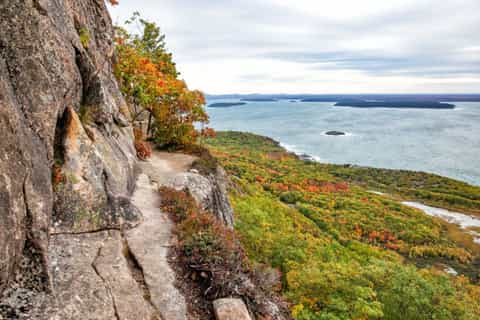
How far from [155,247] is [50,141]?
3.73 meters

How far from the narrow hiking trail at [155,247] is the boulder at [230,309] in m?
0.70

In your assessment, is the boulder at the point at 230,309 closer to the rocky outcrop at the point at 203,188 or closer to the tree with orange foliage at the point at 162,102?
the rocky outcrop at the point at 203,188

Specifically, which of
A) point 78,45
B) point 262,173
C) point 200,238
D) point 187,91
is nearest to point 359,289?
point 200,238

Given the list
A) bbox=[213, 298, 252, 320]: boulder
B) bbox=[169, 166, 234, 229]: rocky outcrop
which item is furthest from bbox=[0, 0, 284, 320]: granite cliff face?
bbox=[169, 166, 234, 229]: rocky outcrop

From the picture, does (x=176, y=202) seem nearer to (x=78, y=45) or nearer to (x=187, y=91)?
(x=78, y=45)

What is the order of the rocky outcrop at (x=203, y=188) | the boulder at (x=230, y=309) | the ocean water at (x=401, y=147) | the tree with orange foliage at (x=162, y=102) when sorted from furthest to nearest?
the ocean water at (x=401, y=147) → the tree with orange foliage at (x=162, y=102) → the rocky outcrop at (x=203, y=188) → the boulder at (x=230, y=309)

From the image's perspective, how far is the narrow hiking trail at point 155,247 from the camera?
6.54 meters

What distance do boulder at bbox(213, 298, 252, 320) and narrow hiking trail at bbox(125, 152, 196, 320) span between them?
0.70 m

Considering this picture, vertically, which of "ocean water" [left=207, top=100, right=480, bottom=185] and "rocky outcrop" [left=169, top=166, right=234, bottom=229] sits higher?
"rocky outcrop" [left=169, top=166, right=234, bottom=229]

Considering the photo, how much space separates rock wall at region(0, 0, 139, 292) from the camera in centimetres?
503

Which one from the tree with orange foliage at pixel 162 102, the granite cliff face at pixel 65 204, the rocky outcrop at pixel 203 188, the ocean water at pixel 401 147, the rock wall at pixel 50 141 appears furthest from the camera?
the ocean water at pixel 401 147

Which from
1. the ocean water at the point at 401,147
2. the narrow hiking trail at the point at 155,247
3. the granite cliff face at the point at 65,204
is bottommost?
the ocean water at the point at 401,147

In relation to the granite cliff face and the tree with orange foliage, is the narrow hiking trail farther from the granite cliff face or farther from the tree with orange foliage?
the tree with orange foliage

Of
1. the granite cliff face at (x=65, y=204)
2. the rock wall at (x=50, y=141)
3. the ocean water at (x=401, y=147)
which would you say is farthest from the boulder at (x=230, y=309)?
the ocean water at (x=401, y=147)
